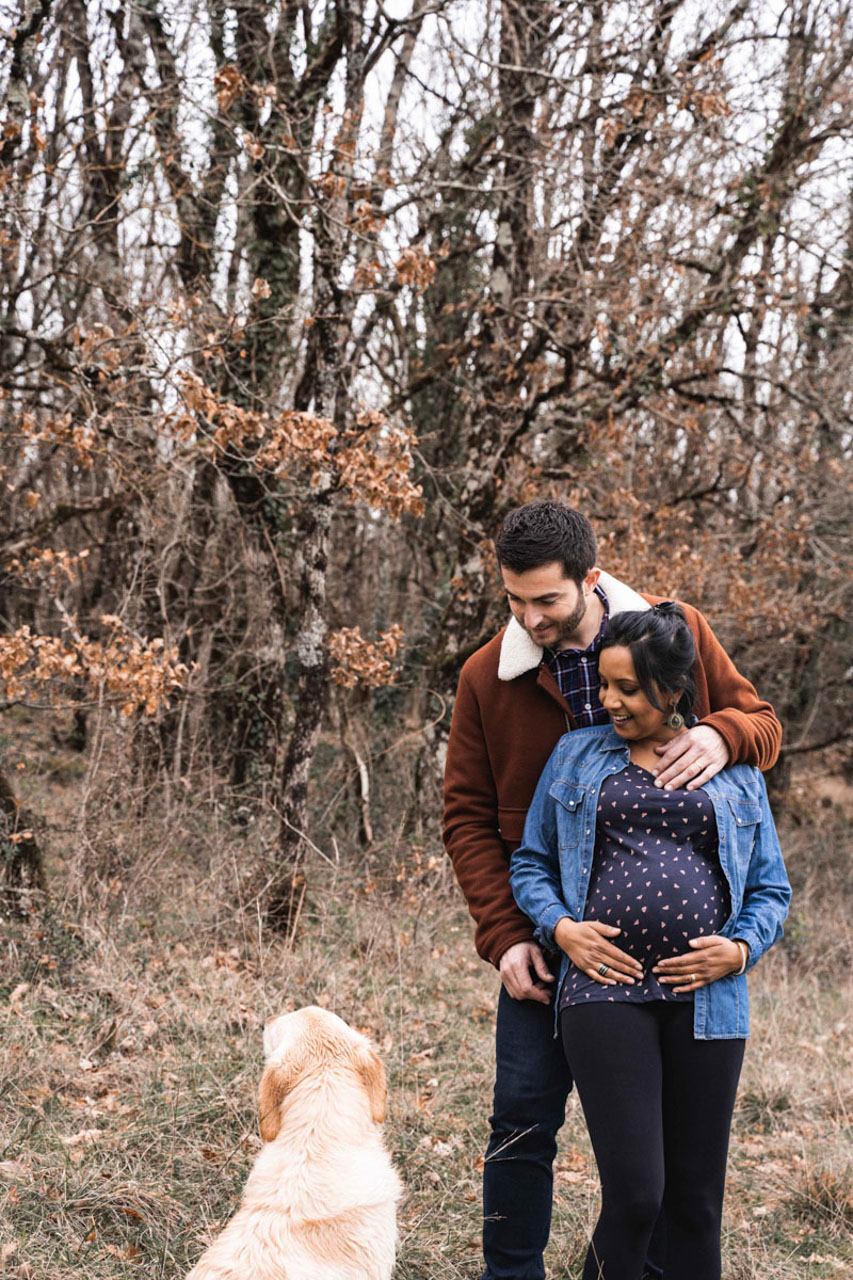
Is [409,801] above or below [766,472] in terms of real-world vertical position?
below

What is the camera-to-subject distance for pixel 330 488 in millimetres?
6762

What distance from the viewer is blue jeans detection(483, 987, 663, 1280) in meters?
2.71

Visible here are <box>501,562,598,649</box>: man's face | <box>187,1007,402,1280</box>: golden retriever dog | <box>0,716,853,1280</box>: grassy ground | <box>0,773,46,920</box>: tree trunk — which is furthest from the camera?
<box>0,773,46,920</box>: tree trunk

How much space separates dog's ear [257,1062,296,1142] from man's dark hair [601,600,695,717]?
1.36 m

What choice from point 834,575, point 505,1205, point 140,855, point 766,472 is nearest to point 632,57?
point 766,472

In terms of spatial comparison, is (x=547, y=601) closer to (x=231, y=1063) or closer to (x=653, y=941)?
(x=653, y=941)

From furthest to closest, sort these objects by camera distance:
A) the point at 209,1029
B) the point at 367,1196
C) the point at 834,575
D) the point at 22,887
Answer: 1. the point at 834,575
2. the point at 22,887
3. the point at 209,1029
4. the point at 367,1196

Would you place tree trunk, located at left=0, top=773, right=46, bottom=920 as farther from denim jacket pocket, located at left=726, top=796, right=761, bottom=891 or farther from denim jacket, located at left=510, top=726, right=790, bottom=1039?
denim jacket pocket, located at left=726, top=796, right=761, bottom=891

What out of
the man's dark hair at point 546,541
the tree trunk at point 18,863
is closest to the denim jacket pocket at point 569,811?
the man's dark hair at point 546,541

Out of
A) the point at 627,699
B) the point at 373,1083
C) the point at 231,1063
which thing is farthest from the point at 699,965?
the point at 231,1063

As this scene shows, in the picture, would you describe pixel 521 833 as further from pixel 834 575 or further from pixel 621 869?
pixel 834 575

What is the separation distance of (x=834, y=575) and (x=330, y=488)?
8.06m

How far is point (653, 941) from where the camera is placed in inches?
96.0

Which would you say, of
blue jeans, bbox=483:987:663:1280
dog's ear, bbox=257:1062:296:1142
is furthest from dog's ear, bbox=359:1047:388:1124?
blue jeans, bbox=483:987:663:1280
